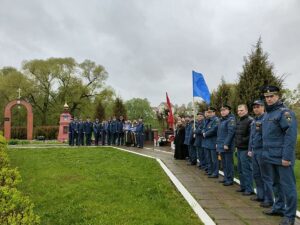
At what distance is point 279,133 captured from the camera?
213 inches

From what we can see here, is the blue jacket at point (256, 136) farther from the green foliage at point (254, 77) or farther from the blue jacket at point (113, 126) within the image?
the blue jacket at point (113, 126)

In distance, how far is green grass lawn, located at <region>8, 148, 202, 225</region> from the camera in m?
5.64

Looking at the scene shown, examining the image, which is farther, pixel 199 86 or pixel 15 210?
pixel 199 86

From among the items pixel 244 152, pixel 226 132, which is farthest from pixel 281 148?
pixel 226 132

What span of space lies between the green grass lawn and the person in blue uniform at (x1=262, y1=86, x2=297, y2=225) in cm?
140

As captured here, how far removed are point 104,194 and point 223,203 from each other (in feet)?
7.92

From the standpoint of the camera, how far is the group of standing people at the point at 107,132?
69.2 feet

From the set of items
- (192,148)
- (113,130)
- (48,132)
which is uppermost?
(48,132)

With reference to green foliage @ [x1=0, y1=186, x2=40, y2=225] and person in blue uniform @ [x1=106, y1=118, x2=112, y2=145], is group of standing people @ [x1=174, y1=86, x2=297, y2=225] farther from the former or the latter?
person in blue uniform @ [x1=106, y1=118, x2=112, y2=145]

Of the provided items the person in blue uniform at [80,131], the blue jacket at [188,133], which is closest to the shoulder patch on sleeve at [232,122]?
the blue jacket at [188,133]

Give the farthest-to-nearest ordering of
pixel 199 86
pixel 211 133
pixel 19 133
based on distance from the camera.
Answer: pixel 19 133 → pixel 199 86 → pixel 211 133

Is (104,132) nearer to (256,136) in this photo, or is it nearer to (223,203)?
(223,203)

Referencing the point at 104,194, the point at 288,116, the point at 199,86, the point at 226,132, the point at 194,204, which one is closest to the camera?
the point at 288,116

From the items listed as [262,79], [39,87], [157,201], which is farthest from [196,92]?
[39,87]
